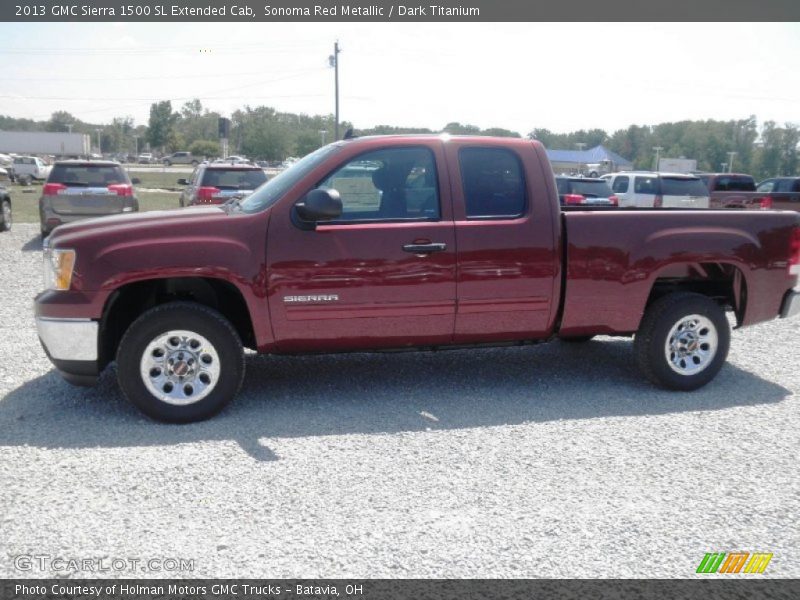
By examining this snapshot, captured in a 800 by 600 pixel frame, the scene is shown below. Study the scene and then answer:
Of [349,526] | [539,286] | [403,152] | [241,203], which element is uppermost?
[403,152]

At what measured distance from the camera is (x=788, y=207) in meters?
21.0

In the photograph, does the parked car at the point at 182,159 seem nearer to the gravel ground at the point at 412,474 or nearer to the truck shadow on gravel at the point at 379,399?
the truck shadow on gravel at the point at 379,399

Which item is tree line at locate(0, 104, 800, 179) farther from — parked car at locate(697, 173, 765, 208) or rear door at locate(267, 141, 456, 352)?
rear door at locate(267, 141, 456, 352)

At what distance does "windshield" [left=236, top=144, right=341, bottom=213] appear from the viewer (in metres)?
4.94

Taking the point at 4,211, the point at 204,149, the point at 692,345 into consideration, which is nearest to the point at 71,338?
the point at 692,345

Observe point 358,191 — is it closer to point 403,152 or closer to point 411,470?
point 403,152

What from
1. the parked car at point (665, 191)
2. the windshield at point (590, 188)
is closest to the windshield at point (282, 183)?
the windshield at point (590, 188)

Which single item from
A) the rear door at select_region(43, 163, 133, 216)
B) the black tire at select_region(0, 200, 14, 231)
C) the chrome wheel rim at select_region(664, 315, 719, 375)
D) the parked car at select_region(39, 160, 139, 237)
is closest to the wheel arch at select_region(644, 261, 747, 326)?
the chrome wheel rim at select_region(664, 315, 719, 375)

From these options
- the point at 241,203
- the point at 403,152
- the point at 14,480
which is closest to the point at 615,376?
the point at 403,152

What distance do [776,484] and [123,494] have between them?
3487 millimetres

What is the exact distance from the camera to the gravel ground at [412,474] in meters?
3.13

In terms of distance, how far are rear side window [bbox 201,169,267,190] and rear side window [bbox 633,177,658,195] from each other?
10.4 meters

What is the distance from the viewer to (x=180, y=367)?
4.72m

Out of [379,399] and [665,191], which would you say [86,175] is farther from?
[665,191]
